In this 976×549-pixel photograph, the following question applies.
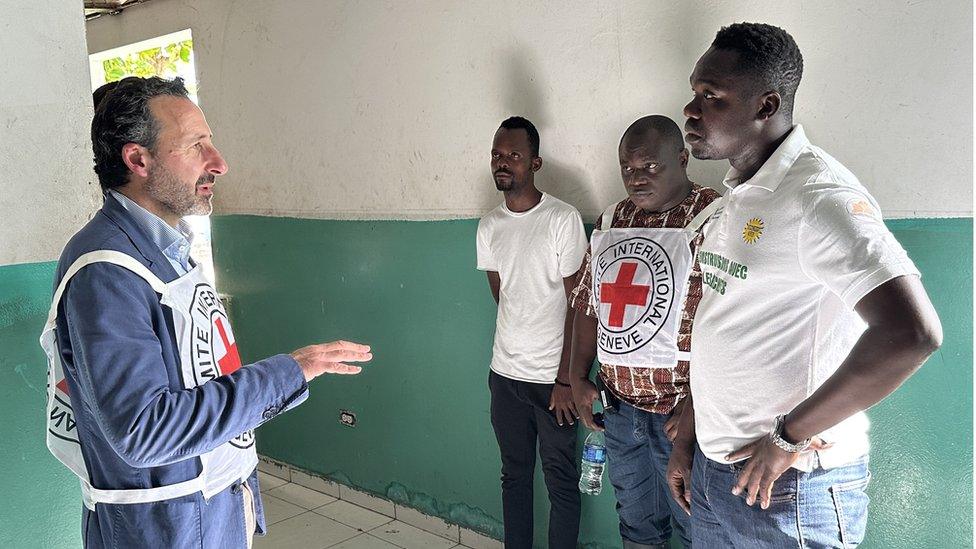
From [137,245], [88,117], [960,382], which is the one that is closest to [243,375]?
[137,245]

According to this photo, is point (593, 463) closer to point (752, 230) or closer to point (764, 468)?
point (764, 468)

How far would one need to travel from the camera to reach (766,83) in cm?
132

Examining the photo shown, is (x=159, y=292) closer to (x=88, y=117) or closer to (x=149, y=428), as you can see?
(x=149, y=428)

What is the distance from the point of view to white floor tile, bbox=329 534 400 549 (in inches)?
118

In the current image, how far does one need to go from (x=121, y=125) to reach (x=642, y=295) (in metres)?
1.33

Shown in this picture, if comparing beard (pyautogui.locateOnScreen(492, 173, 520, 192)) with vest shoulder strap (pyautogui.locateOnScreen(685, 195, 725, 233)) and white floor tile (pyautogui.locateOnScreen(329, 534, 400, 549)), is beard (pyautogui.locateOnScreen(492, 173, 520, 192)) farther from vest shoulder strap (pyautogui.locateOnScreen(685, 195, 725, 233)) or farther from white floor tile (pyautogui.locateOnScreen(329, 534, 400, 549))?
white floor tile (pyautogui.locateOnScreen(329, 534, 400, 549))

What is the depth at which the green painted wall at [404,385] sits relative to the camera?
1741mm

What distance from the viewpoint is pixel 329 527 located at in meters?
3.22

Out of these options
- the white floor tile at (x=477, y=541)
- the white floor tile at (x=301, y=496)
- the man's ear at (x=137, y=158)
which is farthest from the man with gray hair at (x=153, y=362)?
the white floor tile at (x=301, y=496)

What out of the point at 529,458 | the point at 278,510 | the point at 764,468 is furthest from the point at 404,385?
the point at 764,468

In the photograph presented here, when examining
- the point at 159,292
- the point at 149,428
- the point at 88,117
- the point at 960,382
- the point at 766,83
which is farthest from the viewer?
the point at 88,117

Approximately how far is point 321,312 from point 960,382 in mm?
2625

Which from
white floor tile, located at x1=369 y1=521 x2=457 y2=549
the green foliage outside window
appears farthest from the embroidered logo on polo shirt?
the green foliage outside window

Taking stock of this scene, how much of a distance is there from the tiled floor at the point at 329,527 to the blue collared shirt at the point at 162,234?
2.01 meters
